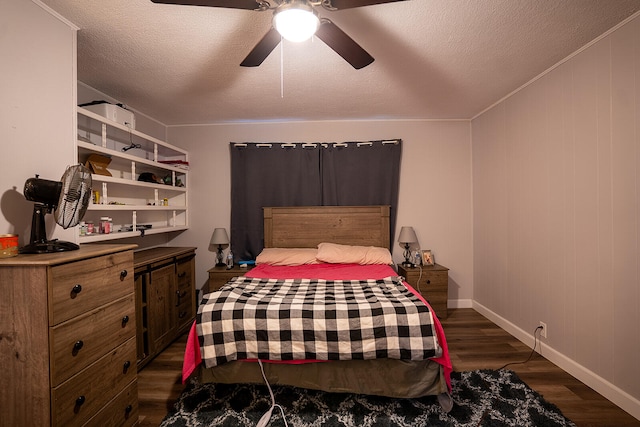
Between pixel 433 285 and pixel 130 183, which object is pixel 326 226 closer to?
pixel 433 285

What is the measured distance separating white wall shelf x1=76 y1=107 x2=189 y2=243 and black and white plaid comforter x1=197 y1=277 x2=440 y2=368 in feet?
3.79

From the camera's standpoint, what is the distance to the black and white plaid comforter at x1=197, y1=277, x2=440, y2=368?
175cm

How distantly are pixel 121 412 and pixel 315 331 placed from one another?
3.92 feet

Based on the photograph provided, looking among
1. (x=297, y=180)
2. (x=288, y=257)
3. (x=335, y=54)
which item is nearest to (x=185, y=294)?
(x=288, y=257)

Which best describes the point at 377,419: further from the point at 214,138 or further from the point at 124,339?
the point at 214,138

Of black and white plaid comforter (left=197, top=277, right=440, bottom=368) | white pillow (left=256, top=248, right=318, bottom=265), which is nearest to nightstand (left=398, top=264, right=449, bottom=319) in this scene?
white pillow (left=256, top=248, right=318, bottom=265)

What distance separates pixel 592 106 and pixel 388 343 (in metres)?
2.29

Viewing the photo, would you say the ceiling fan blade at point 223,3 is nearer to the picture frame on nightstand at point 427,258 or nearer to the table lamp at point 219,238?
the table lamp at point 219,238

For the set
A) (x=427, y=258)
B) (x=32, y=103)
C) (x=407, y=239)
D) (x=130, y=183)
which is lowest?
(x=427, y=258)

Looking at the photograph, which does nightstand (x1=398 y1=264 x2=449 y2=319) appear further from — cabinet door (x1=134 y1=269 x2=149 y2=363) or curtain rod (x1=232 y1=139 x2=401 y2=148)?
cabinet door (x1=134 y1=269 x2=149 y2=363)

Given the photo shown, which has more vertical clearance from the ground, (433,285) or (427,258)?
(427,258)

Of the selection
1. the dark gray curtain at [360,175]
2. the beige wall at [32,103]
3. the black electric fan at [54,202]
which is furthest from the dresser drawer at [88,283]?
the dark gray curtain at [360,175]

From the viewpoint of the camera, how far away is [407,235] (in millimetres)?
3471

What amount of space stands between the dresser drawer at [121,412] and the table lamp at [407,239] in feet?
9.48
